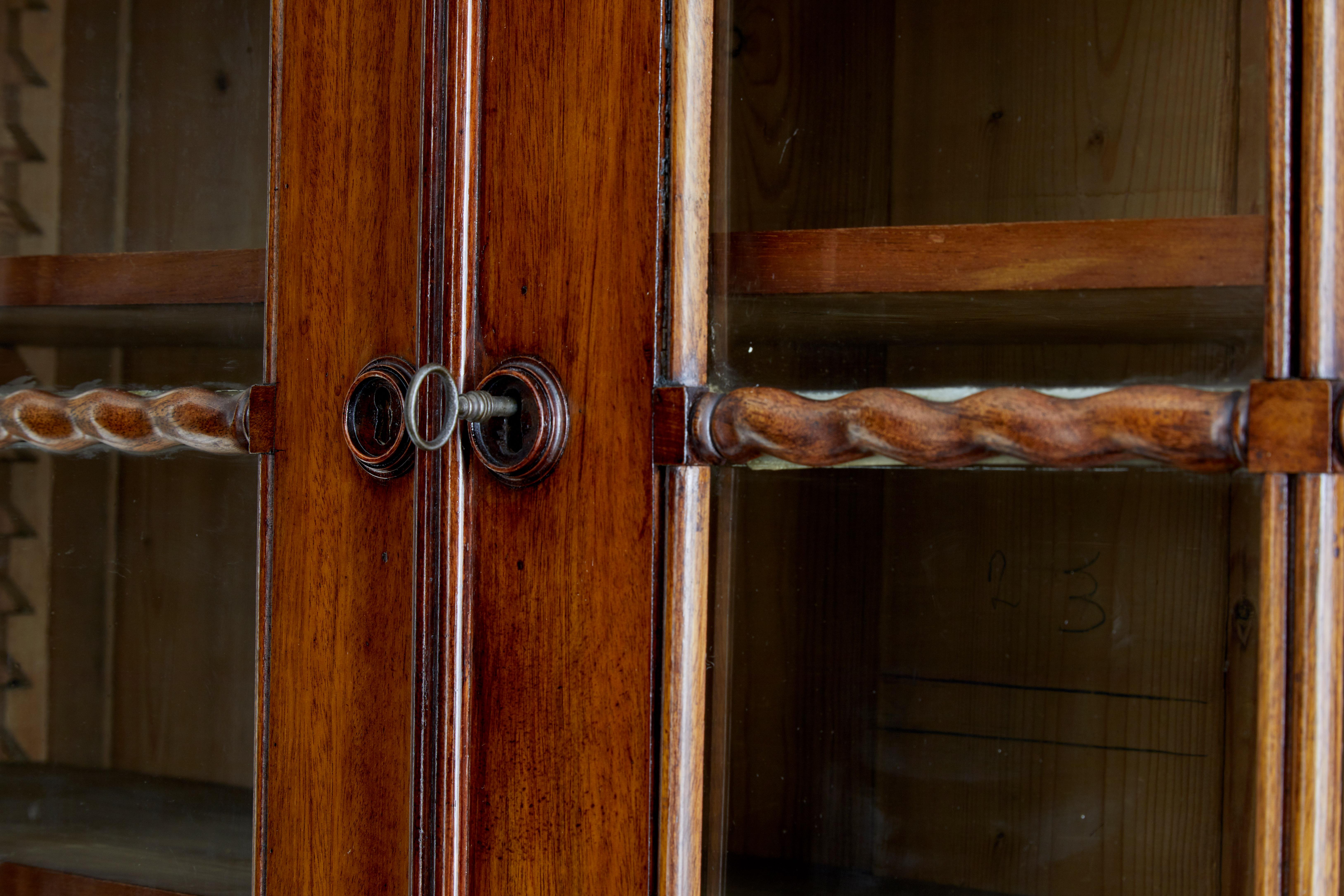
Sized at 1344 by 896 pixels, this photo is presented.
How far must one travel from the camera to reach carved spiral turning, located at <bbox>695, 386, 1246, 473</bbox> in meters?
0.35

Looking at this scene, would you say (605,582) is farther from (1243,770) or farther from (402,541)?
(1243,770)

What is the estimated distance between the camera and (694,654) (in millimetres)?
403

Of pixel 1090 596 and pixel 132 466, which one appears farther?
pixel 132 466

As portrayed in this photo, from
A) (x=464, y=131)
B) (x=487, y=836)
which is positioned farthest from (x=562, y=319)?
(x=487, y=836)

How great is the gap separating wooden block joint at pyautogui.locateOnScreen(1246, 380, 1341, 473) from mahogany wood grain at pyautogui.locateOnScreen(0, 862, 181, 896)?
46cm

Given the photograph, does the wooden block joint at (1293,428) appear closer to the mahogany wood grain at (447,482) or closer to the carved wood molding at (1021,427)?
the carved wood molding at (1021,427)

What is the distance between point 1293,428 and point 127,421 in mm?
449

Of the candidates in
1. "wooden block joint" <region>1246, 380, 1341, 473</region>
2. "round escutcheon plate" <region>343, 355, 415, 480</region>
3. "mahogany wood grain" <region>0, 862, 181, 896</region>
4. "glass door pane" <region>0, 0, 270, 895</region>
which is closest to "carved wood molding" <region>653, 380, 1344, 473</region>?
"wooden block joint" <region>1246, 380, 1341, 473</region>

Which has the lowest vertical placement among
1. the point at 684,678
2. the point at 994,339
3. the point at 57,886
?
the point at 57,886

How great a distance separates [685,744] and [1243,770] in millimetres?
180

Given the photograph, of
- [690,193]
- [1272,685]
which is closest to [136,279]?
[690,193]

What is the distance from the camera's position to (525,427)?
16.6 inches

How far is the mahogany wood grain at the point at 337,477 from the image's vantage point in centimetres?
44

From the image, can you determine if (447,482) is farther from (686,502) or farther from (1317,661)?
(1317,661)
